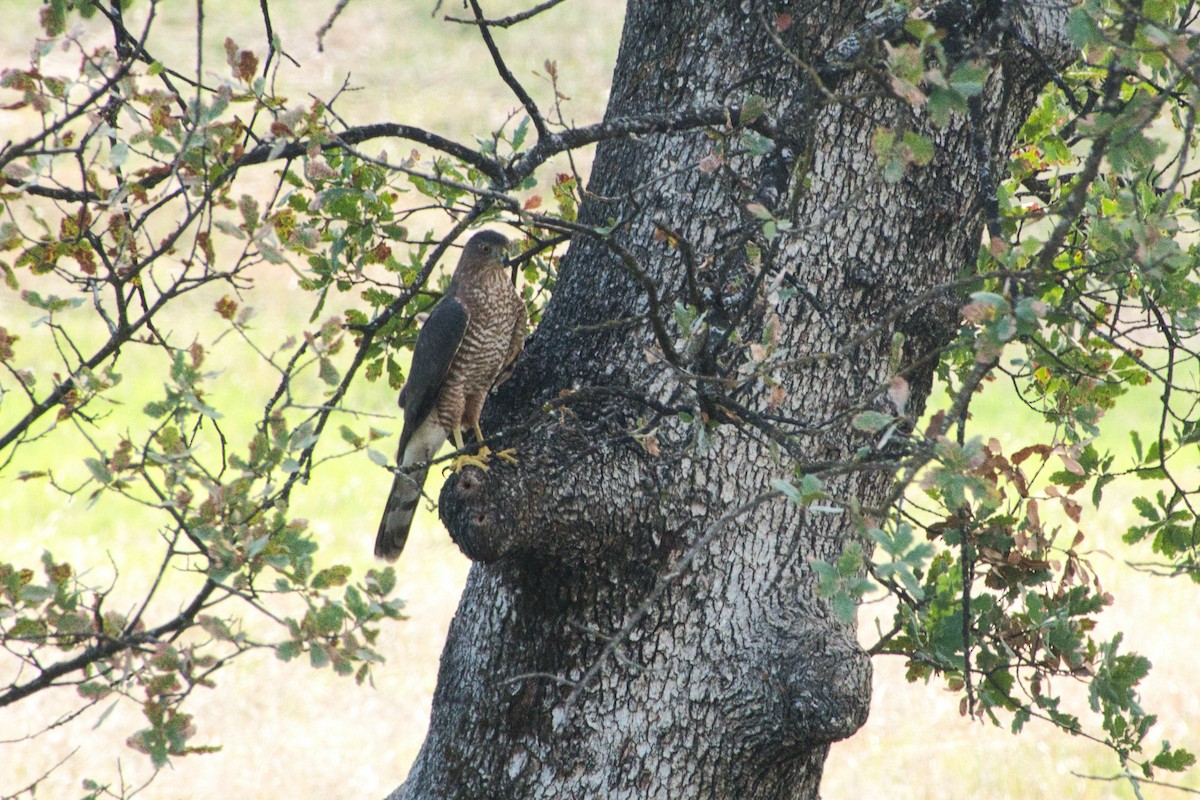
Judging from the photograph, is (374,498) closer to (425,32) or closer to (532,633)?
(532,633)

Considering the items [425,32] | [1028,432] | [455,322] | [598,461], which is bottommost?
[598,461]

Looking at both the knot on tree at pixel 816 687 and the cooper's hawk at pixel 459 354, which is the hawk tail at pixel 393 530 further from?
the knot on tree at pixel 816 687

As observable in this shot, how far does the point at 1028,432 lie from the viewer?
9453 mm

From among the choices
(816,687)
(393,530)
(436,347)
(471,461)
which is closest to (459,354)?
(436,347)

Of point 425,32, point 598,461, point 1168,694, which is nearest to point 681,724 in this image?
point 598,461

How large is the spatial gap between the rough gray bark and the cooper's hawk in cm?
70

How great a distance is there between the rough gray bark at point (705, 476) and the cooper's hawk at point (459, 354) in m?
0.70

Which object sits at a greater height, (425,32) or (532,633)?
(425,32)

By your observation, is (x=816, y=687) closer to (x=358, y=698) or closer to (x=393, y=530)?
(x=393, y=530)

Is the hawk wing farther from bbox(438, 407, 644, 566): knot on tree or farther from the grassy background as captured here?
the grassy background

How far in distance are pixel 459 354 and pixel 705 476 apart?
1.13 metres

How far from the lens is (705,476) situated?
8.32 ft

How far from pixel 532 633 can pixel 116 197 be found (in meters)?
1.26

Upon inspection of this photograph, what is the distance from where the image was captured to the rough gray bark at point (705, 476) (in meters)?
2.45
